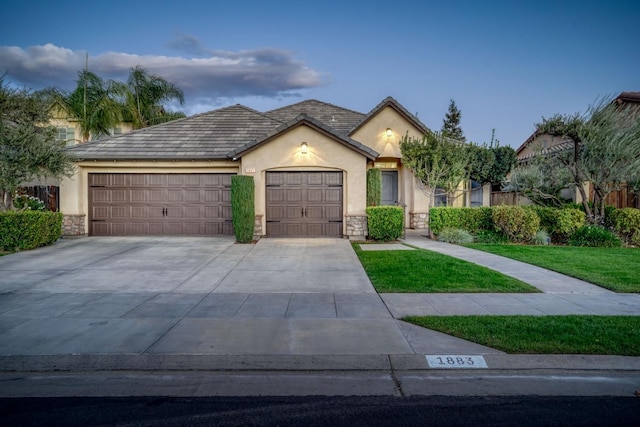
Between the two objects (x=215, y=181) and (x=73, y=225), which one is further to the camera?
(x=215, y=181)

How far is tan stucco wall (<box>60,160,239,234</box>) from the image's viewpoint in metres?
16.4

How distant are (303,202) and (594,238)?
10.1m

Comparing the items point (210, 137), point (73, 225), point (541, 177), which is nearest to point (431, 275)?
point (541, 177)

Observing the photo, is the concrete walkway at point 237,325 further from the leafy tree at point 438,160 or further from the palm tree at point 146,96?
the palm tree at point 146,96

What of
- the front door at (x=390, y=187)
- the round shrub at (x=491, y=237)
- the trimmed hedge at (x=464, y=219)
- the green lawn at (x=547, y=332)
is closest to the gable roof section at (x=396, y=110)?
the front door at (x=390, y=187)

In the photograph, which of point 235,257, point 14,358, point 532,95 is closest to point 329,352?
point 14,358

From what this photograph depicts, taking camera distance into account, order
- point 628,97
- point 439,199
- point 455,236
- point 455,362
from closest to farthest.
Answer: point 455,362 → point 455,236 → point 439,199 → point 628,97

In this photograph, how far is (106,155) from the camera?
53.5ft

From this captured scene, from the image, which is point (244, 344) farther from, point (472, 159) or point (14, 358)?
point (472, 159)

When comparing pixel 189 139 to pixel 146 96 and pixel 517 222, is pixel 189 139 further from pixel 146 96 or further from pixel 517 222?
pixel 146 96

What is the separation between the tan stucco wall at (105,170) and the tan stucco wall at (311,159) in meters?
1.44

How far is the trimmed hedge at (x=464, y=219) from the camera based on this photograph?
1553cm

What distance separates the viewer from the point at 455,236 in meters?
15.0

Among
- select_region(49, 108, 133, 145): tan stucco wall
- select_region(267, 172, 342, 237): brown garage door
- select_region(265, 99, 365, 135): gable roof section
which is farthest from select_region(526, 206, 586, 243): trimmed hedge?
select_region(49, 108, 133, 145): tan stucco wall
